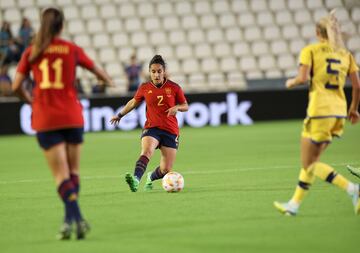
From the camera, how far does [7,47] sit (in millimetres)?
24062

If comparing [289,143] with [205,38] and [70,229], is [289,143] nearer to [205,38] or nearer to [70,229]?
[205,38]

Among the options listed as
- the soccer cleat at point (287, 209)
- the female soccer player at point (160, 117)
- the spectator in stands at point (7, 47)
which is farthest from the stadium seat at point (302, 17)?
the soccer cleat at point (287, 209)

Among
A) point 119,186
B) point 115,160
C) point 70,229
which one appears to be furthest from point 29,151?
point 70,229

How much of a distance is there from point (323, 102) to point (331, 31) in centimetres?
72

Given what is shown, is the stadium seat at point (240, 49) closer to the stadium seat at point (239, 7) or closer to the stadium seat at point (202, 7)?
the stadium seat at point (239, 7)

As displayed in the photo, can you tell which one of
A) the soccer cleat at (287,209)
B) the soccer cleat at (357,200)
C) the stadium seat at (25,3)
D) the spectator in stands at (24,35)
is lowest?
the soccer cleat at (287,209)

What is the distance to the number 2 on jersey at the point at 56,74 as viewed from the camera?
24.2ft

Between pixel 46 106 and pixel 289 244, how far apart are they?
2.44m

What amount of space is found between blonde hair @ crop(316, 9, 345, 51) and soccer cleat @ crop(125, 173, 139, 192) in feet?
11.7

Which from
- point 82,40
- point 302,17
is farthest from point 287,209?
point 302,17

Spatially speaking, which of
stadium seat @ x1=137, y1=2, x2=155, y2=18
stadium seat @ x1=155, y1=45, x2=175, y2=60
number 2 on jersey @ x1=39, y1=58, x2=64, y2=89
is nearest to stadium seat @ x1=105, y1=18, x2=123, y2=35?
stadium seat @ x1=137, y1=2, x2=155, y2=18

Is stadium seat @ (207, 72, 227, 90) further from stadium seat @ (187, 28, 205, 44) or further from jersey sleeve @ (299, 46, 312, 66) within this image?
jersey sleeve @ (299, 46, 312, 66)

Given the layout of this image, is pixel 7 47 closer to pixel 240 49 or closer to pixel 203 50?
pixel 203 50

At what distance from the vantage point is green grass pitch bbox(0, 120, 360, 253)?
7234 mm
